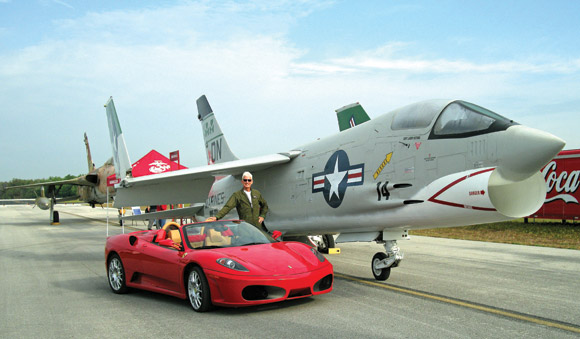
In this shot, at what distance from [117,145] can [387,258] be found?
Result: 1041cm

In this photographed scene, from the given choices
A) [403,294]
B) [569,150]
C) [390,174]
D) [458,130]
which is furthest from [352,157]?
[569,150]

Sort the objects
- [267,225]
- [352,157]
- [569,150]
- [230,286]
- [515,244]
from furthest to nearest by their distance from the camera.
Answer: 1. [569,150]
2. [515,244]
3. [267,225]
4. [352,157]
5. [230,286]

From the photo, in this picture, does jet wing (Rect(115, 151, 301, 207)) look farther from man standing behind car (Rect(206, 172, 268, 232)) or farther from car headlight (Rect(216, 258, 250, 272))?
car headlight (Rect(216, 258, 250, 272))

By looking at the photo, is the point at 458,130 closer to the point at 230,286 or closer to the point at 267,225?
the point at 230,286

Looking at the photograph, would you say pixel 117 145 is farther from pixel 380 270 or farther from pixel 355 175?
pixel 380 270

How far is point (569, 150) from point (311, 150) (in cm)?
1538

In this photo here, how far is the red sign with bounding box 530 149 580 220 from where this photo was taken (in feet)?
65.6

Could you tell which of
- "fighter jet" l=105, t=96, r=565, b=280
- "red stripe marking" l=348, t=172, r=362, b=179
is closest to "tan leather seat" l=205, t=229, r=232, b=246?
"fighter jet" l=105, t=96, r=565, b=280

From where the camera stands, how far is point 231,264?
6.00 metres

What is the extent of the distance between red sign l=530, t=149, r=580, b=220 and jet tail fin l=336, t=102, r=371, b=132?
10.4m

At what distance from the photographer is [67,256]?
13891 mm

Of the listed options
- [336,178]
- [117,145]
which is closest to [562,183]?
[336,178]

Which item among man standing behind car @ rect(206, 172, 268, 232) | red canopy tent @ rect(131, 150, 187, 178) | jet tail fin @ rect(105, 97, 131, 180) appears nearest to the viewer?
man standing behind car @ rect(206, 172, 268, 232)

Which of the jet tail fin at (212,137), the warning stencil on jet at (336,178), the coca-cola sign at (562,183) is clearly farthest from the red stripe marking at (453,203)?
the coca-cola sign at (562,183)
